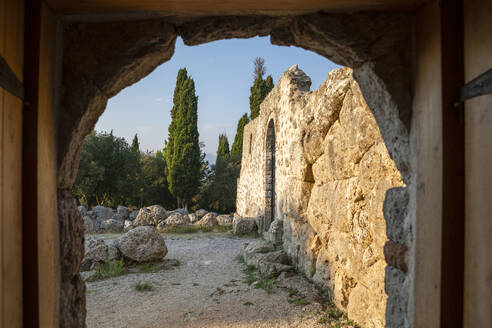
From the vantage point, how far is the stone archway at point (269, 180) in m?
9.40

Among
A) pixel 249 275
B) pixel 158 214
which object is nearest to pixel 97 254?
pixel 249 275

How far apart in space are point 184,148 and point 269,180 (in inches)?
328

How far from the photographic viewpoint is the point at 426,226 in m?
1.62

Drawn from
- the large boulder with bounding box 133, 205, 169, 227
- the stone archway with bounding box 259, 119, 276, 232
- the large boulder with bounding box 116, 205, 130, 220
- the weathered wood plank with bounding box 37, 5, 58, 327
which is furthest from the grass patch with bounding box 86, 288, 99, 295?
the large boulder with bounding box 116, 205, 130, 220

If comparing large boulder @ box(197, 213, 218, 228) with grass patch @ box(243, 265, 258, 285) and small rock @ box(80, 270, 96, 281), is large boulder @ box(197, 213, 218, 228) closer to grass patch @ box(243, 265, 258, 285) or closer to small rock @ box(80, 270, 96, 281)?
grass patch @ box(243, 265, 258, 285)

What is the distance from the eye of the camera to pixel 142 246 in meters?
6.56

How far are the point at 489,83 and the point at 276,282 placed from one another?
4238 millimetres

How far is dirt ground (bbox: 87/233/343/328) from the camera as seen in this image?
3740 millimetres

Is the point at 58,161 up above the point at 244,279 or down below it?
above

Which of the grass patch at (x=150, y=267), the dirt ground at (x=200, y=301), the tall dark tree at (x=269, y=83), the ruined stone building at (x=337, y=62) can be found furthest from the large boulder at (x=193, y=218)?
the tall dark tree at (x=269, y=83)

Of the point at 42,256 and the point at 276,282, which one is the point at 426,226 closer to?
the point at 42,256

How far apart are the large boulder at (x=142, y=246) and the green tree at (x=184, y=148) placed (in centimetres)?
1019

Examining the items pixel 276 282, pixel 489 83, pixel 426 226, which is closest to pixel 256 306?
pixel 276 282

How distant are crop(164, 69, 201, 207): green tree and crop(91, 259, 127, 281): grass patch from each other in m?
10.9
